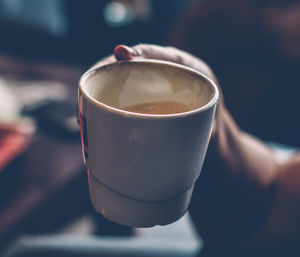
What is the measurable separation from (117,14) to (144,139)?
328 centimetres

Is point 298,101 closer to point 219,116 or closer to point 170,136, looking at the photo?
point 219,116

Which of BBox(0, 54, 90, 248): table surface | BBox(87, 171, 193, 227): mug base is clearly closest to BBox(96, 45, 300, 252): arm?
BBox(87, 171, 193, 227): mug base

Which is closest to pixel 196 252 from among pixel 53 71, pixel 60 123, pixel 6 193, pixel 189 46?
pixel 6 193

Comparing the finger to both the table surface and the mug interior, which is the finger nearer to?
the mug interior

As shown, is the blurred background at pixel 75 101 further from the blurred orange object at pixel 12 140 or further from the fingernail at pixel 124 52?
the fingernail at pixel 124 52

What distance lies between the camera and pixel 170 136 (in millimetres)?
375

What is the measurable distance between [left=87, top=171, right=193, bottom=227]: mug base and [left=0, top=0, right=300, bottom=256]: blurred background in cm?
55

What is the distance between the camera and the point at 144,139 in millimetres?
371

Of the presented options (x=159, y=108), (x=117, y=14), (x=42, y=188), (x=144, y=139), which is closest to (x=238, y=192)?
(x=159, y=108)

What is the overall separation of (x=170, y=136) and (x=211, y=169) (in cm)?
27

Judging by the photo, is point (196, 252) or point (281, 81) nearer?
point (196, 252)

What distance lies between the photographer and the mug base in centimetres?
43

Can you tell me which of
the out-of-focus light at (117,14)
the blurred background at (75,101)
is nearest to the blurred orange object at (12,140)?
the blurred background at (75,101)

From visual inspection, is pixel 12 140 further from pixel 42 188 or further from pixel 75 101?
pixel 75 101
